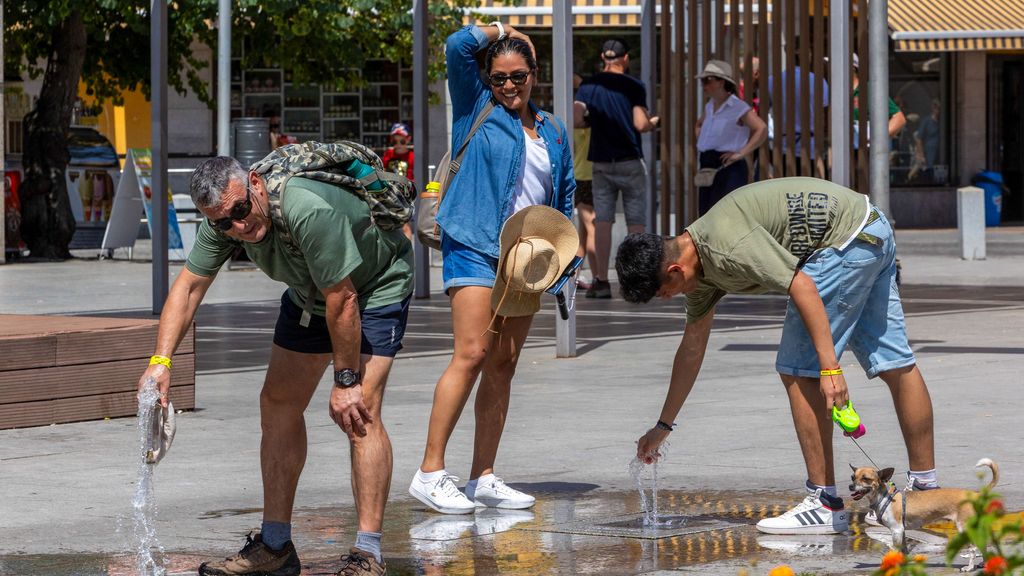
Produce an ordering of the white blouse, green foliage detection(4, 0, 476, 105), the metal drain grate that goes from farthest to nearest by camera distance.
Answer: green foliage detection(4, 0, 476, 105)
the white blouse
the metal drain grate

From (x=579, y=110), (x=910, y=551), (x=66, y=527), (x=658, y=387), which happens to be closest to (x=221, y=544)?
(x=66, y=527)

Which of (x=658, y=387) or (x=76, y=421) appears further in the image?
(x=658, y=387)

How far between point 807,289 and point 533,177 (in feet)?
4.55

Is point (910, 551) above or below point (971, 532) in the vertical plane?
below

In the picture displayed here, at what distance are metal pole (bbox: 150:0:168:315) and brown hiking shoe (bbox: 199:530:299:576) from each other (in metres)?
7.51

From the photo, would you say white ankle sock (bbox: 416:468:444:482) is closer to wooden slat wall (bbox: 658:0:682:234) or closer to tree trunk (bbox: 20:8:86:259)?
wooden slat wall (bbox: 658:0:682:234)

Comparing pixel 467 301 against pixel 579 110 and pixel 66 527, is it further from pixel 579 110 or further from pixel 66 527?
pixel 579 110

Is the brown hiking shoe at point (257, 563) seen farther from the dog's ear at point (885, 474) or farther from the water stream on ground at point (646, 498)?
the dog's ear at point (885, 474)

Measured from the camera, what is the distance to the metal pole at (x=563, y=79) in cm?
1052

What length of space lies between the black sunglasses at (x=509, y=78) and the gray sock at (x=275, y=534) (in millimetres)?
1863

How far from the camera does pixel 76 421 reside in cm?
834

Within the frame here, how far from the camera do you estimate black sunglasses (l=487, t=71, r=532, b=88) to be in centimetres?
634

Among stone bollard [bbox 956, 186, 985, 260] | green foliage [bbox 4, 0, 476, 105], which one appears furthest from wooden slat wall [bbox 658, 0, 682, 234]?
green foliage [bbox 4, 0, 476, 105]

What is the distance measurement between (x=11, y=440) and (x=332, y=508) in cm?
216
